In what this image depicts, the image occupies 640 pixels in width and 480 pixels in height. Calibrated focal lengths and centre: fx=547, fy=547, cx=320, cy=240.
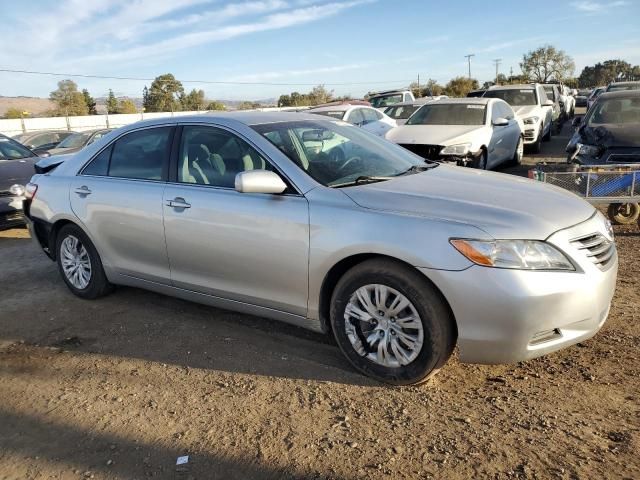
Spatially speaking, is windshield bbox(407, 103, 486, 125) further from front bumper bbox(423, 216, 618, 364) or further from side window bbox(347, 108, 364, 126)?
front bumper bbox(423, 216, 618, 364)

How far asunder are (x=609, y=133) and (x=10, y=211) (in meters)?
8.53

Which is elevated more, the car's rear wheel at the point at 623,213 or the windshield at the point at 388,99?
the windshield at the point at 388,99

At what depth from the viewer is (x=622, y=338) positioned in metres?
3.74

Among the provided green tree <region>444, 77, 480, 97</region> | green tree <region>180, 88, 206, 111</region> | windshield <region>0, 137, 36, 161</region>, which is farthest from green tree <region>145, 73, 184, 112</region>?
windshield <region>0, 137, 36, 161</region>

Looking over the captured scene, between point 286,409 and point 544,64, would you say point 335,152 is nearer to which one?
point 286,409

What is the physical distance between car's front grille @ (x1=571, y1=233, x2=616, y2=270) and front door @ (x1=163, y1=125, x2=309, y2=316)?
1604 millimetres

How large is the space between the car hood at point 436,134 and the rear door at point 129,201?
18.9 ft

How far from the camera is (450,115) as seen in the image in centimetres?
1074

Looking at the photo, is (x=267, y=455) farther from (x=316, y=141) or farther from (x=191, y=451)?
(x=316, y=141)

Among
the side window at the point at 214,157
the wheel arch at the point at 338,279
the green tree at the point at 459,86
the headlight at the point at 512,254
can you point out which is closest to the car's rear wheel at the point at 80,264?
the side window at the point at 214,157

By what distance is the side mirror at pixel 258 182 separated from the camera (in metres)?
3.48

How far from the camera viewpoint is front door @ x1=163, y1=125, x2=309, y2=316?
3.54 m

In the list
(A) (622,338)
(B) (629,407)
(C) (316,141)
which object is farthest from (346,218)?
(A) (622,338)

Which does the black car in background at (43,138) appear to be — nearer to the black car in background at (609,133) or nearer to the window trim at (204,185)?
the window trim at (204,185)
